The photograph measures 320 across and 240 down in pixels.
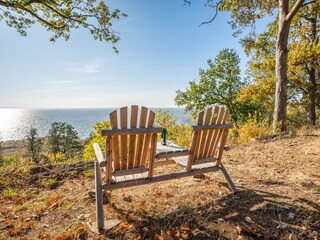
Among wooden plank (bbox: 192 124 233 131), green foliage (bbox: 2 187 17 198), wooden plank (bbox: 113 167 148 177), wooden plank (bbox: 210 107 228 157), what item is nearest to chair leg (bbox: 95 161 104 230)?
wooden plank (bbox: 113 167 148 177)

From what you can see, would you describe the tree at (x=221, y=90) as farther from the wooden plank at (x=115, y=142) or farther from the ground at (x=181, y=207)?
the wooden plank at (x=115, y=142)

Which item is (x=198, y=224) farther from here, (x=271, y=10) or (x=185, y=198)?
(x=271, y=10)

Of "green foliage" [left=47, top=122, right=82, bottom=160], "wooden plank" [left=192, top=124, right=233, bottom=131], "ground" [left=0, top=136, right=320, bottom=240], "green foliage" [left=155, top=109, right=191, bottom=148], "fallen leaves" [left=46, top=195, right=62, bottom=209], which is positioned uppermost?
"wooden plank" [left=192, top=124, right=233, bottom=131]

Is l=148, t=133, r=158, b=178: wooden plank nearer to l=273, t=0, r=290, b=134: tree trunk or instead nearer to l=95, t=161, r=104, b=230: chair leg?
l=95, t=161, r=104, b=230: chair leg

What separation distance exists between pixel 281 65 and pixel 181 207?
733cm

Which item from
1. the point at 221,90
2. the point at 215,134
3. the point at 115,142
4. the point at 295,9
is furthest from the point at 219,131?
the point at 221,90

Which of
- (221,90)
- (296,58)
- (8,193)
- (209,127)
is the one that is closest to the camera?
(209,127)

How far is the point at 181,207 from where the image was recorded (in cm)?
274

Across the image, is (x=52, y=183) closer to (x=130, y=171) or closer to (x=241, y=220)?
(x=130, y=171)

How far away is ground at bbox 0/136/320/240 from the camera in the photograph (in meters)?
2.17

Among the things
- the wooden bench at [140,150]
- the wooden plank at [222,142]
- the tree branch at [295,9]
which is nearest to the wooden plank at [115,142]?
the wooden bench at [140,150]

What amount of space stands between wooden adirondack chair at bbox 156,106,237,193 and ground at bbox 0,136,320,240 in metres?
0.44

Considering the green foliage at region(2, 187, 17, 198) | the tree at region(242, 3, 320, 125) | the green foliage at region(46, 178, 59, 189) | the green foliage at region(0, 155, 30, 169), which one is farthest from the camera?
the tree at region(242, 3, 320, 125)

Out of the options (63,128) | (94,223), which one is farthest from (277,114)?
(63,128)
